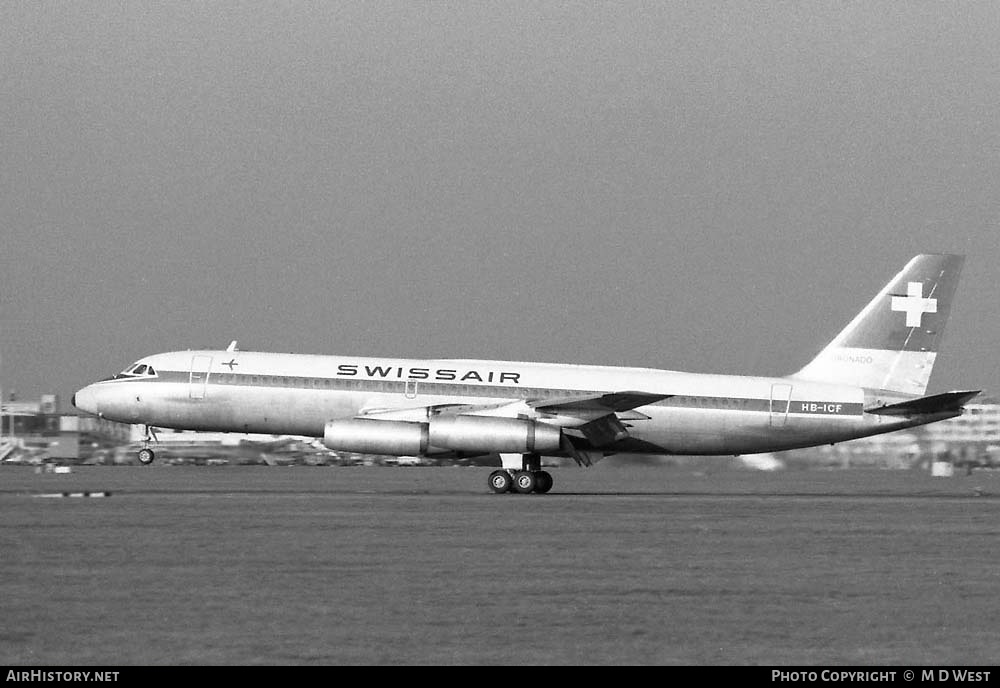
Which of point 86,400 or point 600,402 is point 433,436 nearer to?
point 600,402

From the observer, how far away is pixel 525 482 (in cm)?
3894

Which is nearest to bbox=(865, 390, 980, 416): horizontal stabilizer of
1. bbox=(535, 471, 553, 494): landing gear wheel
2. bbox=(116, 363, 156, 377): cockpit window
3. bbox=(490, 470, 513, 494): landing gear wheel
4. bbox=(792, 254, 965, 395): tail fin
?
bbox=(792, 254, 965, 395): tail fin

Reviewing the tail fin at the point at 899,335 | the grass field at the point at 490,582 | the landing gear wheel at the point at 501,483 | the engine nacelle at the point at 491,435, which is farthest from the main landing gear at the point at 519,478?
the tail fin at the point at 899,335

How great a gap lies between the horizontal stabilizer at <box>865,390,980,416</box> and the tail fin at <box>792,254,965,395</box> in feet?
4.41

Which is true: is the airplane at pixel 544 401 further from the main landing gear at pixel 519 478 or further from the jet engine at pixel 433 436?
the jet engine at pixel 433 436

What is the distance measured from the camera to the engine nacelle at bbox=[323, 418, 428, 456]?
124 feet

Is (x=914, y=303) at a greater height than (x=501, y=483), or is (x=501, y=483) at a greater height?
(x=914, y=303)

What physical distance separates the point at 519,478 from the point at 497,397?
8.68 feet

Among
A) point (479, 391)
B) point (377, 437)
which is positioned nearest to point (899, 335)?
point (479, 391)

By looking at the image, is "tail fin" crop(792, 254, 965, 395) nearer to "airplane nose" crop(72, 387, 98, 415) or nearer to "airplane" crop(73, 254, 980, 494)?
"airplane" crop(73, 254, 980, 494)

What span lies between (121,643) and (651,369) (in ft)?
99.2

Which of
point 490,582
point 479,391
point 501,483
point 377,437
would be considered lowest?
point 490,582

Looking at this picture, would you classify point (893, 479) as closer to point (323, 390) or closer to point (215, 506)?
point (323, 390)

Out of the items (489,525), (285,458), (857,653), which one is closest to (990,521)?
(489,525)
